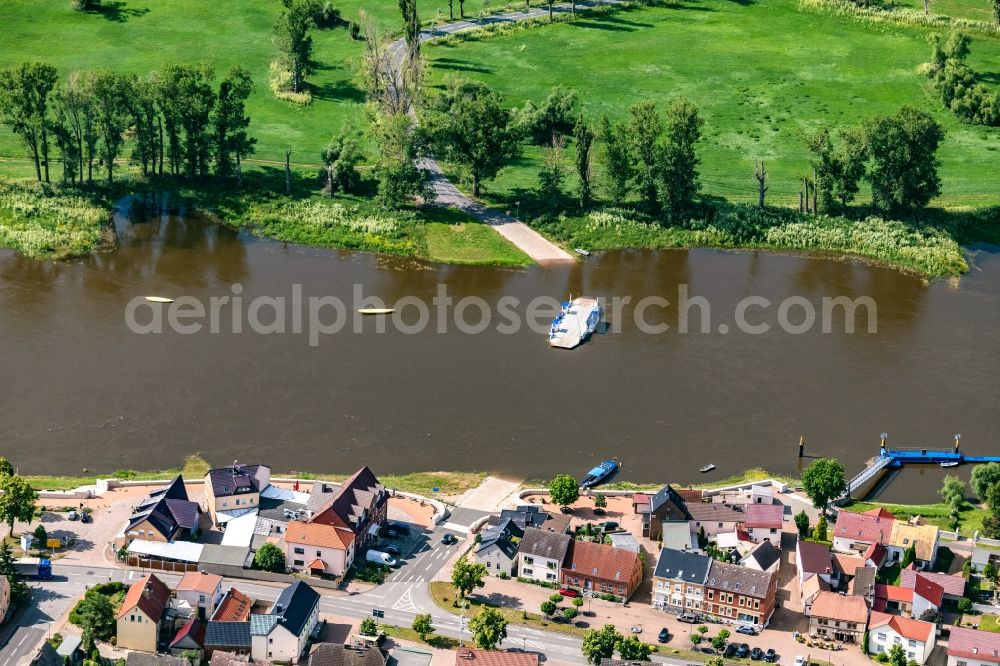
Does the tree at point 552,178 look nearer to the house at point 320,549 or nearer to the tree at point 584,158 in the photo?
the tree at point 584,158

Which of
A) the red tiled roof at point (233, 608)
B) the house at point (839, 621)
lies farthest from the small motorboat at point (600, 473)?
the red tiled roof at point (233, 608)

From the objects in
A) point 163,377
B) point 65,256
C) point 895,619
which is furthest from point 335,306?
point 895,619

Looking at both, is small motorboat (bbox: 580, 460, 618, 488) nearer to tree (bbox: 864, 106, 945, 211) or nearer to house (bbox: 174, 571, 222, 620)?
house (bbox: 174, 571, 222, 620)

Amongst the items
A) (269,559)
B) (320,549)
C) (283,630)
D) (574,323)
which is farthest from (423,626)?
(574,323)

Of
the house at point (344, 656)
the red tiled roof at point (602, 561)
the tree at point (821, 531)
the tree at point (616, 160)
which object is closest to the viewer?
the house at point (344, 656)

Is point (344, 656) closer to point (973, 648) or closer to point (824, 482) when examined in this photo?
point (973, 648)

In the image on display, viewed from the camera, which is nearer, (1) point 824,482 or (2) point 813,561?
(2) point 813,561
